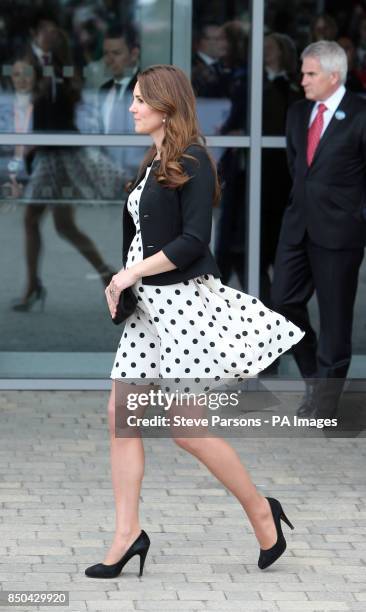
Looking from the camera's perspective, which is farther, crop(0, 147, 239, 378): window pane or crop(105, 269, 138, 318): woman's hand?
crop(0, 147, 239, 378): window pane

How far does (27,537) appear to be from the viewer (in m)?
5.41

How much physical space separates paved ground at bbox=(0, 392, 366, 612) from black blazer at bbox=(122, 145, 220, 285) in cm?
109

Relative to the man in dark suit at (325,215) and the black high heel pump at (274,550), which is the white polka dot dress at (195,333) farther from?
the man in dark suit at (325,215)

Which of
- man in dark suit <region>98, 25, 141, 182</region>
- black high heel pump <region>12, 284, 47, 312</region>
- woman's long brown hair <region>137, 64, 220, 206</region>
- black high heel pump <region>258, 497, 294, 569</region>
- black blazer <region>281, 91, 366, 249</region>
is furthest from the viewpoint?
black high heel pump <region>12, 284, 47, 312</region>

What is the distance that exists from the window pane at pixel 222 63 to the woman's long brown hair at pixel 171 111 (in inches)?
135

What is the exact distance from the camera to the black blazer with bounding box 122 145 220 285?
4.80 m

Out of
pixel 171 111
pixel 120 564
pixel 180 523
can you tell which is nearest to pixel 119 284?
pixel 171 111

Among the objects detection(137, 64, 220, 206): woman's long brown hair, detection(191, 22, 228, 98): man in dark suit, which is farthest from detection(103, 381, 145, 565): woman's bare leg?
detection(191, 22, 228, 98): man in dark suit

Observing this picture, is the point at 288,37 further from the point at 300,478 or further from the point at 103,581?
the point at 103,581

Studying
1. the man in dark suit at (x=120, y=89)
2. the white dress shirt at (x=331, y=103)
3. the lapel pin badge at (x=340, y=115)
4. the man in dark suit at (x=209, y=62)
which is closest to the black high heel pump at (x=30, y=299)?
the man in dark suit at (x=120, y=89)

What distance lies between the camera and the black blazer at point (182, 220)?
15.8 feet

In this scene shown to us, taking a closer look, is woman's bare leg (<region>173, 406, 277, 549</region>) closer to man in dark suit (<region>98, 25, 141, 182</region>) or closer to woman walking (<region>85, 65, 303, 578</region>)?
woman walking (<region>85, 65, 303, 578</region>)

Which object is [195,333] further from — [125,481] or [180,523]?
[180,523]

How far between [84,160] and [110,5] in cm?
93
